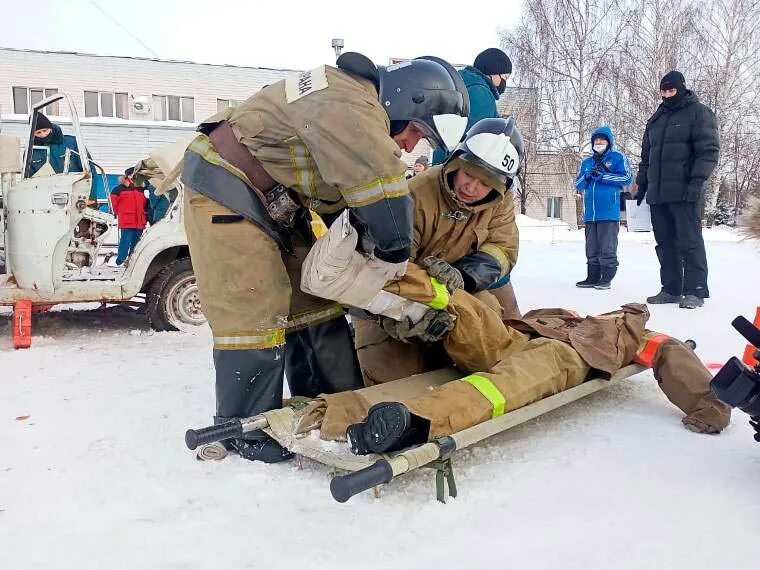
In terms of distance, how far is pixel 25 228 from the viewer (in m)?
5.33

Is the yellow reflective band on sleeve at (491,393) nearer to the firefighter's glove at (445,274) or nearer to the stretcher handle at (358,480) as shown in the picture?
the firefighter's glove at (445,274)

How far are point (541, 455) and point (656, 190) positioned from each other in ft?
15.0

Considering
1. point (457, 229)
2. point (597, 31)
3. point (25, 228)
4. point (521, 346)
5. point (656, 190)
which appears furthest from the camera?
point (597, 31)

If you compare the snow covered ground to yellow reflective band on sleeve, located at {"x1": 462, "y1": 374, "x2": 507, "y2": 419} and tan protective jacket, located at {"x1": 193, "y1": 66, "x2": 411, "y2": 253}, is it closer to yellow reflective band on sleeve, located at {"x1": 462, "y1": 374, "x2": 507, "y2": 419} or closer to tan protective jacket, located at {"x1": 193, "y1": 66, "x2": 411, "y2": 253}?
yellow reflective band on sleeve, located at {"x1": 462, "y1": 374, "x2": 507, "y2": 419}

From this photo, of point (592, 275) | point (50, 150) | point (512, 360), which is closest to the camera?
point (512, 360)

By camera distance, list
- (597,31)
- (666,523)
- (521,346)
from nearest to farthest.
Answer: (666,523)
(521,346)
(597,31)

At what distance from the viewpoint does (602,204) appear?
7.90 meters

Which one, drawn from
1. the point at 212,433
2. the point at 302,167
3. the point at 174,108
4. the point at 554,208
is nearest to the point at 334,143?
the point at 302,167

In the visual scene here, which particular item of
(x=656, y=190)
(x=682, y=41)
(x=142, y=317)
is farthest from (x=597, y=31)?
(x=142, y=317)

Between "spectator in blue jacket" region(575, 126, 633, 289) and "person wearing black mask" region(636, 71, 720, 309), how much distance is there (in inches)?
37.2

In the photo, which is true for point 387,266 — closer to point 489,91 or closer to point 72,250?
point 489,91

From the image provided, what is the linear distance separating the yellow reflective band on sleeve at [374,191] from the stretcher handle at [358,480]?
3.13ft

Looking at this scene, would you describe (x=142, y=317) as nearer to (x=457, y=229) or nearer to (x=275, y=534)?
(x=457, y=229)

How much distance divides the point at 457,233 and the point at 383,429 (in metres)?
1.73
